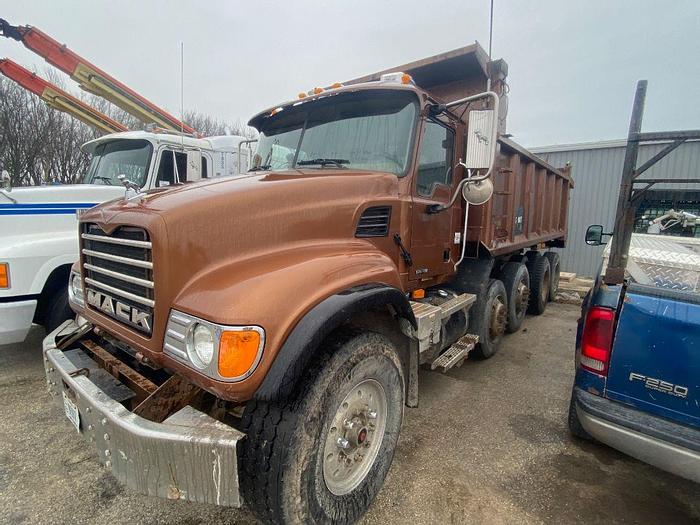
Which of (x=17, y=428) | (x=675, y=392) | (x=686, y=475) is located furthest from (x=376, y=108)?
(x=17, y=428)

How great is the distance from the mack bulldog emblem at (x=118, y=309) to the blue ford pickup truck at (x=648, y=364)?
2.41 meters

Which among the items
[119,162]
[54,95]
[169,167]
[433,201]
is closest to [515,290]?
[433,201]

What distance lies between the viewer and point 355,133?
9.91 feet

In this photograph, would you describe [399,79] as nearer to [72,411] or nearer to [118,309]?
[118,309]

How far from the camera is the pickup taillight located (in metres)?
2.13

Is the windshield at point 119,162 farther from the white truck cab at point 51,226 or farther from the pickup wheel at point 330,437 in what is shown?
the pickup wheel at point 330,437

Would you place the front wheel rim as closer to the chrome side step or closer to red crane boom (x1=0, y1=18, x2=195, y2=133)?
the chrome side step

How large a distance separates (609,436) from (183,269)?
2.39 meters

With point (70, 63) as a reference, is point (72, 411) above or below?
below

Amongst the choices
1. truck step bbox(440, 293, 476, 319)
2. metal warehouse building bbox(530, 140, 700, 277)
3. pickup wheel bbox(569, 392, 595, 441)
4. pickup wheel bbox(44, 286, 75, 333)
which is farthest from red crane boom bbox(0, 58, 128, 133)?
metal warehouse building bbox(530, 140, 700, 277)

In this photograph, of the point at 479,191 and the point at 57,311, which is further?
the point at 57,311

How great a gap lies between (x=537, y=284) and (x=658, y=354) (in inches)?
192

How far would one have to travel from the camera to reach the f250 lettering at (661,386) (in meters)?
1.89

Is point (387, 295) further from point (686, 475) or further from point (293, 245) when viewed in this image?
point (686, 475)
